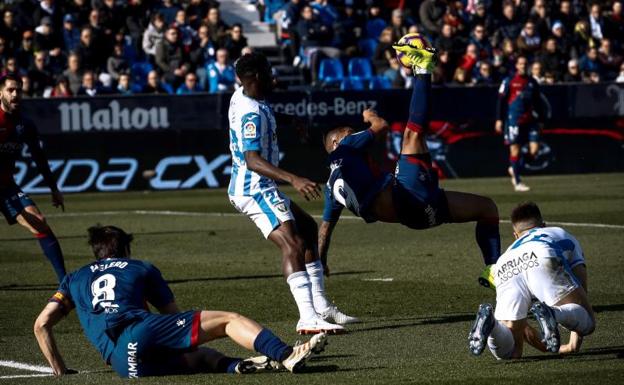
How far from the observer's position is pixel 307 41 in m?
30.5

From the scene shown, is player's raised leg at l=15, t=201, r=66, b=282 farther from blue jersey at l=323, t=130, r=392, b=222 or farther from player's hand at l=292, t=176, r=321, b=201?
player's hand at l=292, t=176, r=321, b=201

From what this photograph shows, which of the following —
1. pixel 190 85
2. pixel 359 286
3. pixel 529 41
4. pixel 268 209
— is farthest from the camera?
pixel 529 41

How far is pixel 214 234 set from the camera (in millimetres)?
18422

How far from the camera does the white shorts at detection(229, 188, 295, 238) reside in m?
10.0

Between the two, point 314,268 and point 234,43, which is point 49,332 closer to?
point 314,268

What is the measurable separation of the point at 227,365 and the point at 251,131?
2283mm

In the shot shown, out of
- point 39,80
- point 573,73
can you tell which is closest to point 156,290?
point 39,80

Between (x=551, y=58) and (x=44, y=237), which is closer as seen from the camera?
(x=44, y=237)

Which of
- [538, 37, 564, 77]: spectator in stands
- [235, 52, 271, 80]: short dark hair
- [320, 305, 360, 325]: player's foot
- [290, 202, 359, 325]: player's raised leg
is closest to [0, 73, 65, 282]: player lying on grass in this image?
[290, 202, 359, 325]: player's raised leg

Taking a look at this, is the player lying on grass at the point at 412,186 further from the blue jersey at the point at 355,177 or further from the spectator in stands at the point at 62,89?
the spectator in stands at the point at 62,89

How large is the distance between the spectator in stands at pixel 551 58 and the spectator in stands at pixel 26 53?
1200 centimetres

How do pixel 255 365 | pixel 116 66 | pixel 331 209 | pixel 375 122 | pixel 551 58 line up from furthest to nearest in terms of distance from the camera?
pixel 551 58
pixel 116 66
pixel 331 209
pixel 375 122
pixel 255 365

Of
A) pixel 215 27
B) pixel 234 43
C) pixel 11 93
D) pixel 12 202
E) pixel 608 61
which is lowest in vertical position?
pixel 608 61

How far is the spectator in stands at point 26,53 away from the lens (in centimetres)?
2741
